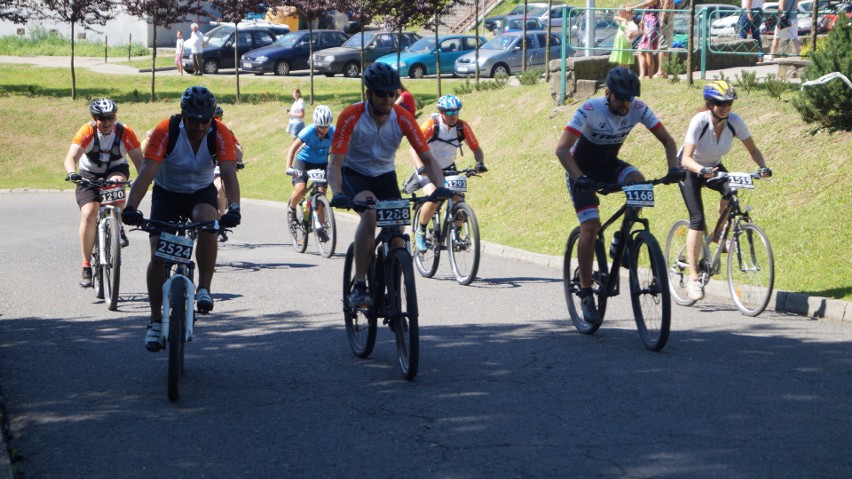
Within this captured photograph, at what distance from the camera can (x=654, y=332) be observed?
8.09 m

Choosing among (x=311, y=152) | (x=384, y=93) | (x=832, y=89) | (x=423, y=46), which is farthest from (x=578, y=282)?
(x=423, y=46)

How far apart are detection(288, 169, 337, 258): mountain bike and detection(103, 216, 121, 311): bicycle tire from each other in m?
3.81

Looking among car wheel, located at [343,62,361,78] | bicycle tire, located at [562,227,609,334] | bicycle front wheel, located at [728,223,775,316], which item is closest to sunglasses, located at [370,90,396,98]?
bicycle tire, located at [562,227,609,334]

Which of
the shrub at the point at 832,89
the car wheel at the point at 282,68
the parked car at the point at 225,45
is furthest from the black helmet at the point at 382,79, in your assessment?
the parked car at the point at 225,45

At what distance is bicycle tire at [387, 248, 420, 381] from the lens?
7.07m

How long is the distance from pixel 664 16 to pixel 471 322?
11980 millimetres

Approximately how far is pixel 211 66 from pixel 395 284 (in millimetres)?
36504

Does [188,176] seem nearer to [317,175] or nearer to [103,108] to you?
[103,108]

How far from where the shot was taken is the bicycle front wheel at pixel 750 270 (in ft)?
31.5

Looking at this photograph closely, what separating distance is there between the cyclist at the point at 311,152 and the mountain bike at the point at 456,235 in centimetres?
238

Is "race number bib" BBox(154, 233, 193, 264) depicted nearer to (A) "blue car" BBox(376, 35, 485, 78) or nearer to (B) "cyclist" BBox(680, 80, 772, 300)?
(B) "cyclist" BBox(680, 80, 772, 300)

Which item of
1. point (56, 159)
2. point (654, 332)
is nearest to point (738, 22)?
point (654, 332)

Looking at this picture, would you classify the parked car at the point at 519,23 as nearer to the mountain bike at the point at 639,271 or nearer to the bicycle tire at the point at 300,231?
the bicycle tire at the point at 300,231

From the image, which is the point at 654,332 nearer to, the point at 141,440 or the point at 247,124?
the point at 141,440
